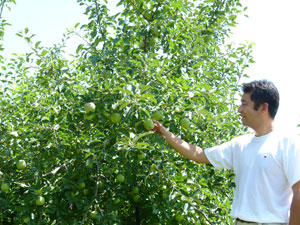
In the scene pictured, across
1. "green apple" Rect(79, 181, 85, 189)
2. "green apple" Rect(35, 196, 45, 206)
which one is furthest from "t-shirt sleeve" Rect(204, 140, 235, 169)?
"green apple" Rect(35, 196, 45, 206)

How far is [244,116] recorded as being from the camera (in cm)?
226

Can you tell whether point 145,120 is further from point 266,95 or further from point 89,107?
point 266,95

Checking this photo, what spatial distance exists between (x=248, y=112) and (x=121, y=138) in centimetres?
86

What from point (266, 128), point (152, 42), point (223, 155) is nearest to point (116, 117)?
point (223, 155)

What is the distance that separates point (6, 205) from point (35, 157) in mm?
429

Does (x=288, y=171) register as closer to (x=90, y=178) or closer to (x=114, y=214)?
(x=114, y=214)

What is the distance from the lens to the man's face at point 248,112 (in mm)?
2217

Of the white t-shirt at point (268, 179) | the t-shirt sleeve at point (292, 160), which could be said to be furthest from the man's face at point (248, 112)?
the t-shirt sleeve at point (292, 160)

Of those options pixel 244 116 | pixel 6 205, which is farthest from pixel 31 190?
pixel 244 116

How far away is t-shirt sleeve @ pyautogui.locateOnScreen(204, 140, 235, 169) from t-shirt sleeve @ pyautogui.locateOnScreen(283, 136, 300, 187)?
0.45 meters

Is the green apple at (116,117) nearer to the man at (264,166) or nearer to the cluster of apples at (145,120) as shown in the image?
the cluster of apples at (145,120)

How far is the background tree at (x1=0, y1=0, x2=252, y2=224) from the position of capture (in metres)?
2.60

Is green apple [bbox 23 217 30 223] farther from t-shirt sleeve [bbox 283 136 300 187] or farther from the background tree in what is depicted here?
t-shirt sleeve [bbox 283 136 300 187]

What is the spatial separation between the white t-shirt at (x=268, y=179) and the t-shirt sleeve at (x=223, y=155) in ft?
0.67
